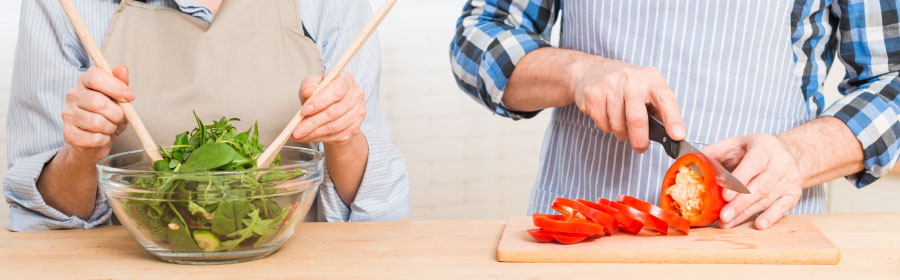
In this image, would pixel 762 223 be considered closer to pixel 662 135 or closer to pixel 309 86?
pixel 662 135

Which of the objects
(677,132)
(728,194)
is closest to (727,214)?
(728,194)

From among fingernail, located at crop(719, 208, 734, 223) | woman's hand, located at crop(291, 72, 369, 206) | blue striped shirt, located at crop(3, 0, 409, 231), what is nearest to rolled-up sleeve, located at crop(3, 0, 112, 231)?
blue striped shirt, located at crop(3, 0, 409, 231)

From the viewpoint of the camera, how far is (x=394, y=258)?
0.94 m

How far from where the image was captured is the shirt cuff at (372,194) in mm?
1263

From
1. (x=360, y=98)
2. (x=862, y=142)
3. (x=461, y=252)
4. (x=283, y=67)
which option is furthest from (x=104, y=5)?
(x=862, y=142)

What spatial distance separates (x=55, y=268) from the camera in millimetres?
919

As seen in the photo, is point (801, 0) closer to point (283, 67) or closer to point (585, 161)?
point (585, 161)

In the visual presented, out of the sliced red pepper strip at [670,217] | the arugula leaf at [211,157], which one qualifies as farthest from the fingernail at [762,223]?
the arugula leaf at [211,157]

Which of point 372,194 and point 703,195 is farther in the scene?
point 372,194

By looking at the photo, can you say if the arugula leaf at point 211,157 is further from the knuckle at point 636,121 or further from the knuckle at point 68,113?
the knuckle at point 636,121

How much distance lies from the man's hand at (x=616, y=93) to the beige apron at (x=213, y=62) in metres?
0.40

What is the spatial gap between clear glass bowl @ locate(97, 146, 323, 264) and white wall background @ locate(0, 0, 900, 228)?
1631 millimetres

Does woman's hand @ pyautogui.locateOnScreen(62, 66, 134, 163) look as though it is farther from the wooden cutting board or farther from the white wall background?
the white wall background

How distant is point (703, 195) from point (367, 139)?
53 cm
